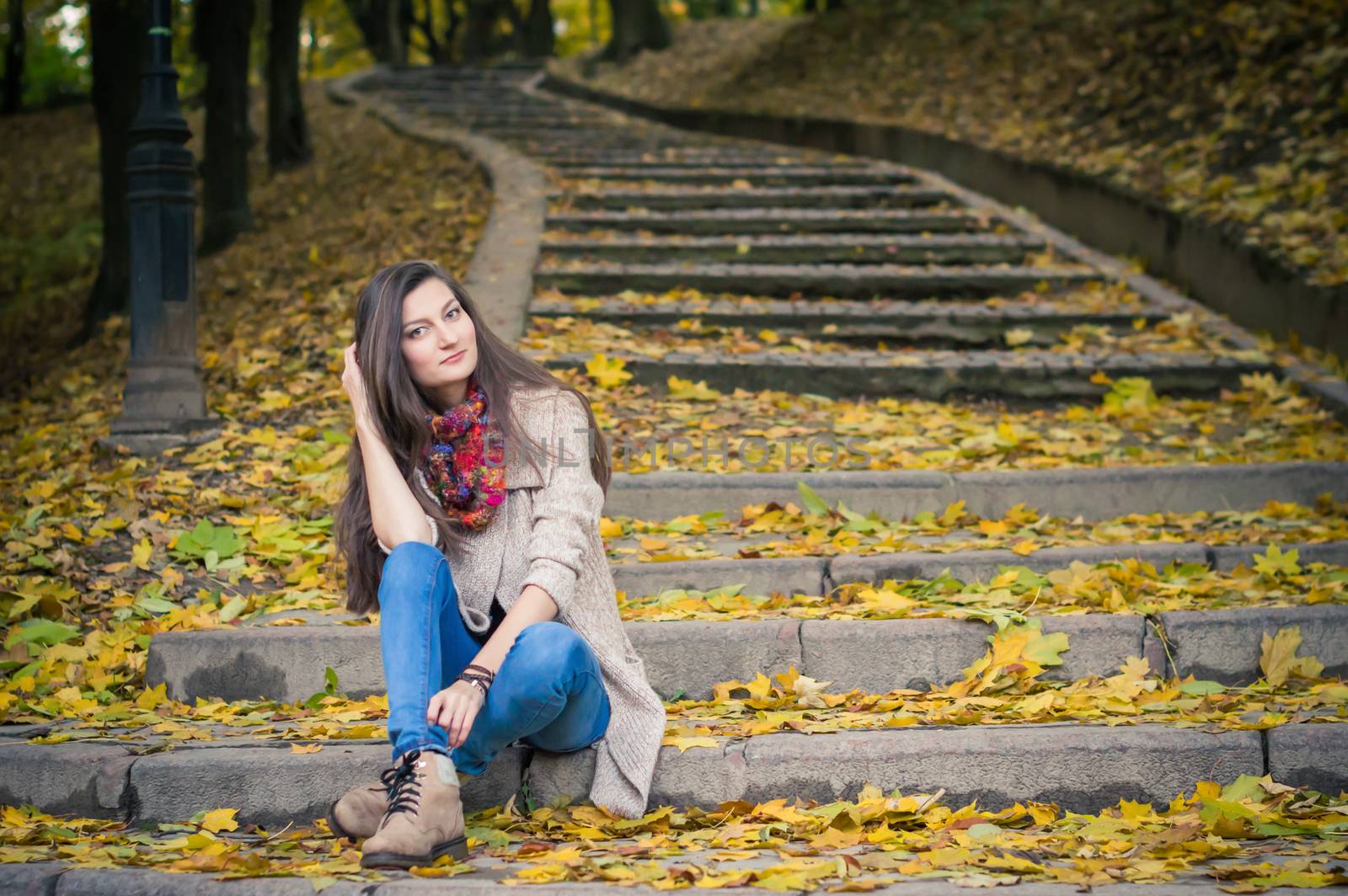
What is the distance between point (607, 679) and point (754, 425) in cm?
278

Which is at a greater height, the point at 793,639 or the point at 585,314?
the point at 585,314

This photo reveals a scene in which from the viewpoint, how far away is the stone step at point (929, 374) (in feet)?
19.8

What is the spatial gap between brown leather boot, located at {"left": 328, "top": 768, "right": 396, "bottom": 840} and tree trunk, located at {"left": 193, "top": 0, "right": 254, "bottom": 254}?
9082 millimetres

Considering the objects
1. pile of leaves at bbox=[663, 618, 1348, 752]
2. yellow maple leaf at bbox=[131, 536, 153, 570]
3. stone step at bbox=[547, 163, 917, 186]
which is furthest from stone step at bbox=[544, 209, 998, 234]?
pile of leaves at bbox=[663, 618, 1348, 752]

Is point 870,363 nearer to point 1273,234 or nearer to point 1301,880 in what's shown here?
point 1273,234

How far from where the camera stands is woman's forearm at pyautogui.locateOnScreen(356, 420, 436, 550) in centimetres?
278

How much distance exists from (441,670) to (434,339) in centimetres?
75

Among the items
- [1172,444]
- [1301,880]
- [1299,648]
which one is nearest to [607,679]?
[1301,880]

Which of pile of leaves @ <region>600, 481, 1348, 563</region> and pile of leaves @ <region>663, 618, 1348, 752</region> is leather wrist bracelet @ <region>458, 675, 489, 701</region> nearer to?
pile of leaves @ <region>663, 618, 1348, 752</region>

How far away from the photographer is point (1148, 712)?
3033 millimetres

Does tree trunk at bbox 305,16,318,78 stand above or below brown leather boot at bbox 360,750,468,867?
above

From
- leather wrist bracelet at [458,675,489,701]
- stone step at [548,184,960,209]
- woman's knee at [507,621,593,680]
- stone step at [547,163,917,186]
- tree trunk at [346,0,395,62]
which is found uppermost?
tree trunk at [346,0,395,62]

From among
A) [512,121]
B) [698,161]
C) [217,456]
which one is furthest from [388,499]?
[512,121]

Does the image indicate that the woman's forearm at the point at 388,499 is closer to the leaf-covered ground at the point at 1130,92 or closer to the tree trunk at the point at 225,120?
the leaf-covered ground at the point at 1130,92
